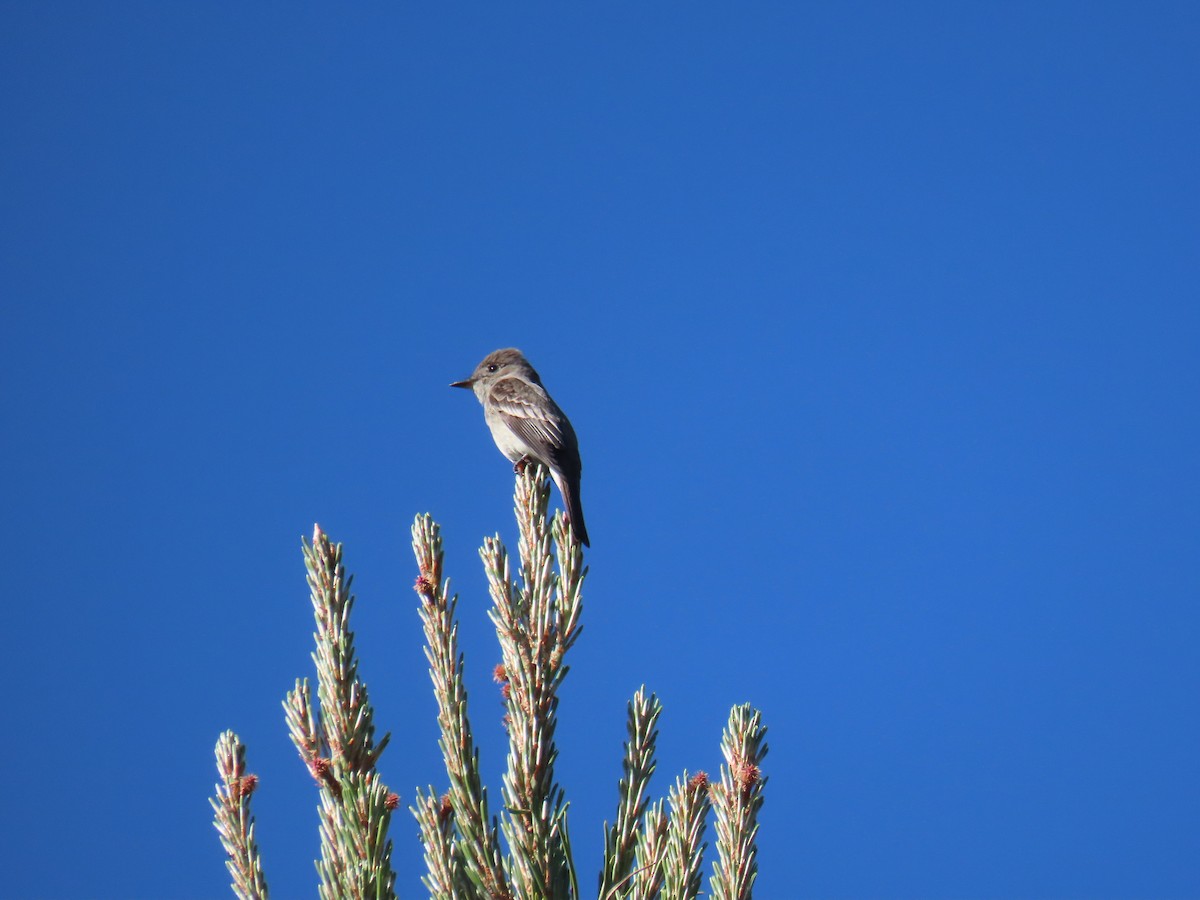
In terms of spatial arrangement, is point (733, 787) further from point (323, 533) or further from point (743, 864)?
point (323, 533)

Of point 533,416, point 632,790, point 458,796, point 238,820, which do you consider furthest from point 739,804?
point 533,416

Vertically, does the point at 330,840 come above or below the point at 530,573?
below

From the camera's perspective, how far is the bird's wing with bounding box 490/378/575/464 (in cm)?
955

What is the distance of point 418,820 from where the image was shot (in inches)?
111

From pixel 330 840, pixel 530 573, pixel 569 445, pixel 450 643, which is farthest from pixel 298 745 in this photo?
pixel 569 445

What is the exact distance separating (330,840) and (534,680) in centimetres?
65

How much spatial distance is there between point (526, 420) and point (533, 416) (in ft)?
0.28

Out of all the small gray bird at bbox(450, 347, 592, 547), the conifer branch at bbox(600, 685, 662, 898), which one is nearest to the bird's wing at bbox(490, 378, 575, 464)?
the small gray bird at bbox(450, 347, 592, 547)

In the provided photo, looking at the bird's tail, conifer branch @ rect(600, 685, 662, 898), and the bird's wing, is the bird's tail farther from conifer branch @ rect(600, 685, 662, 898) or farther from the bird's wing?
conifer branch @ rect(600, 685, 662, 898)

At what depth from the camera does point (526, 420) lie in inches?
399

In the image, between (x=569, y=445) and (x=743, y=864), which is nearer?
(x=743, y=864)

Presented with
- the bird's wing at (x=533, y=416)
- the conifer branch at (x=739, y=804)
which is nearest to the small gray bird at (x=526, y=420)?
the bird's wing at (x=533, y=416)

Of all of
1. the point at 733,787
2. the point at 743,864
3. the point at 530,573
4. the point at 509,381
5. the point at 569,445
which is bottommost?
the point at 743,864

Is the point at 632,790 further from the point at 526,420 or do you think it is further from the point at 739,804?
the point at 526,420
